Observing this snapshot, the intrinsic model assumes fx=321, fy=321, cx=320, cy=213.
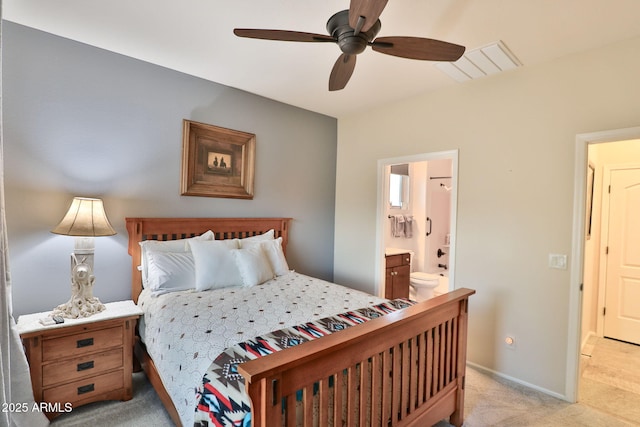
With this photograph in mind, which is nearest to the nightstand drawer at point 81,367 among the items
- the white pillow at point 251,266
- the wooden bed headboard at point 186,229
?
the wooden bed headboard at point 186,229

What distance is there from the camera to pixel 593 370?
2910 mm

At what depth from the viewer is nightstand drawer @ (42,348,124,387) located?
6.63 ft

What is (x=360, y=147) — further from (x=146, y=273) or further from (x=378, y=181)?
(x=146, y=273)

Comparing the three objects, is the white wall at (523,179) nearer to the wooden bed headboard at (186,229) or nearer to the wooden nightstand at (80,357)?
the wooden bed headboard at (186,229)

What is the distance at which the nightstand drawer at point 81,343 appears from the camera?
202 cm

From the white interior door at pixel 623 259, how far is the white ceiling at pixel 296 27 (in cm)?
202

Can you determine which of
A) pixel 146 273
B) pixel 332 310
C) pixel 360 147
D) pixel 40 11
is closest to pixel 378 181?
pixel 360 147

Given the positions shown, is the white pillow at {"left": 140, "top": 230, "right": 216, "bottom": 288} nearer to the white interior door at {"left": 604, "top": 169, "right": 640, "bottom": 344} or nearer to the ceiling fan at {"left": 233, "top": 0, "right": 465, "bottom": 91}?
Result: the ceiling fan at {"left": 233, "top": 0, "right": 465, "bottom": 91}

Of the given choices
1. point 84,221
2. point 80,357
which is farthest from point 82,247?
point 80,357

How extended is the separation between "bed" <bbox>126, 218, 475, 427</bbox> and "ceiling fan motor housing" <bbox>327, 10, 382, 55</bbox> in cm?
143

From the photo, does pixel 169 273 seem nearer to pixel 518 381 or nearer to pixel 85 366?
pixel 85 366

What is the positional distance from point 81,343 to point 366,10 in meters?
2.60

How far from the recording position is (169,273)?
2.50 metres

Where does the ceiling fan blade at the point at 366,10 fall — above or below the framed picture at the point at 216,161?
above
